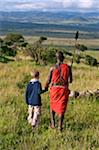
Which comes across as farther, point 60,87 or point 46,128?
point 46,128

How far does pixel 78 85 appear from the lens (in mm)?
18047

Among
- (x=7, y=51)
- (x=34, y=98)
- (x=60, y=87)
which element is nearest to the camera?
(x=60, y=87)

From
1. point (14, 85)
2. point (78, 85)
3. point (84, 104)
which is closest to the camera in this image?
point (84, 104)

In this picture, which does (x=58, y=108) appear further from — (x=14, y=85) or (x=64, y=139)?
(x=14, y=85)

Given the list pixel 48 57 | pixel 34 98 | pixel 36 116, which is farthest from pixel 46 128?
pixel 48 57

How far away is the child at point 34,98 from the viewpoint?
1027 centimetres

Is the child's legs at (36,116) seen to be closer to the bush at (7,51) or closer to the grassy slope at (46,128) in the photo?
the grassy slope at (46,128)

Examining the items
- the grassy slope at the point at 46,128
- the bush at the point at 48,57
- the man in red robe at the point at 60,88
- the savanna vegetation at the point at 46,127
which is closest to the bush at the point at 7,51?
the bush at the point at 48,57

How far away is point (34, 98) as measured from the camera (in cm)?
1033

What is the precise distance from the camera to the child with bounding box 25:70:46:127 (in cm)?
1027

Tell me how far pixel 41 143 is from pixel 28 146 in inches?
13.7

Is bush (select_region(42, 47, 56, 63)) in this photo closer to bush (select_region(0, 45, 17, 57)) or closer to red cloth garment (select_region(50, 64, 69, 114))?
bush (select_region(0, 45, 17, 57))

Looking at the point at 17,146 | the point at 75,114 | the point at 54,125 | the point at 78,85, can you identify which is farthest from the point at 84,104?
the point at 78,85

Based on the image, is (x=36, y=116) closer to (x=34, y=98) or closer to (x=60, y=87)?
(x=34, y=98)
